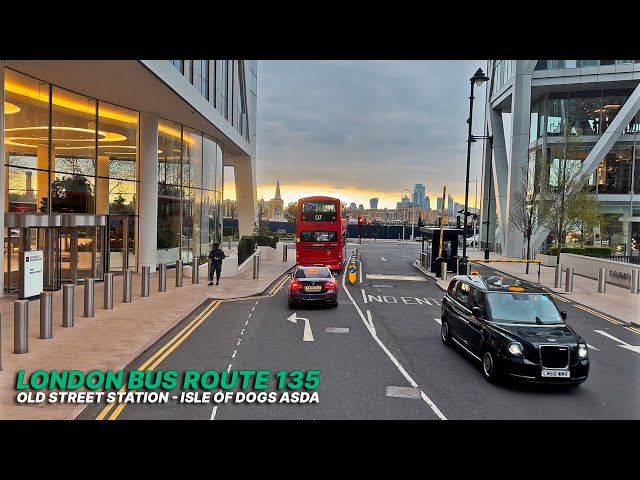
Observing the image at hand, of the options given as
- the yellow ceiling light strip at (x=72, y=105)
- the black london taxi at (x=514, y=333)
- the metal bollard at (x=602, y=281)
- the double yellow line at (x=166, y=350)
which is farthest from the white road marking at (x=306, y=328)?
the metal bollard at (x=602, y=281)

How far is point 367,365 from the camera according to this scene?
390 inches

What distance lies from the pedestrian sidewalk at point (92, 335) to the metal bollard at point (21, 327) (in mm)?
159

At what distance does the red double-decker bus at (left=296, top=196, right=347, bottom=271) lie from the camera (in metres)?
27.2

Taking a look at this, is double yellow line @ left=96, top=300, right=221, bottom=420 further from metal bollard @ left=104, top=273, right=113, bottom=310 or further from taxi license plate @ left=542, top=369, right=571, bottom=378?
taxi license plate @ left=542, top=369, right=571, bottom=378

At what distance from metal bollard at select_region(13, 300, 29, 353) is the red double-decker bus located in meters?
17.9

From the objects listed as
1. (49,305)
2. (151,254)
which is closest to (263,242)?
(151,254)

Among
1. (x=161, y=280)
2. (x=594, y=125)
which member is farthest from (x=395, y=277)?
(x=594, y=125)

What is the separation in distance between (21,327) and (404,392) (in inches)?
289

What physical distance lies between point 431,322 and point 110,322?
8.68m

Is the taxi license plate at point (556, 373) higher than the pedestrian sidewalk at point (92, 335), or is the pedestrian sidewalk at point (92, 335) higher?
the taxi license plate at point (556, 373)

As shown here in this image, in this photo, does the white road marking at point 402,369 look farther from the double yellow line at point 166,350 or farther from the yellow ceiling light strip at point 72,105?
the yellow ceiling light strip at point 72,105

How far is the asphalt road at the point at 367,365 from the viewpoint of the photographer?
24.5ft
